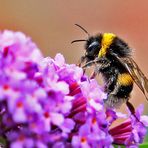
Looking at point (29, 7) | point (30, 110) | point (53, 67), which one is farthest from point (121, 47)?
point (29, 7)

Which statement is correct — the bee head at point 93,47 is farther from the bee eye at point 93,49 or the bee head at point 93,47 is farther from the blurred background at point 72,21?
the blurred background at point 72,21

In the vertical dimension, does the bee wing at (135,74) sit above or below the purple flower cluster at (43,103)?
above

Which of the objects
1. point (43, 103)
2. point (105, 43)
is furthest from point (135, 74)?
point (43, 103)

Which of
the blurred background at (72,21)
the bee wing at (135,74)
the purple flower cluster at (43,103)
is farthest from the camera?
the blurred background at (72,21)

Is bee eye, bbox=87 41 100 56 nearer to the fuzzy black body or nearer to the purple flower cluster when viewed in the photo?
the fuzzy black body

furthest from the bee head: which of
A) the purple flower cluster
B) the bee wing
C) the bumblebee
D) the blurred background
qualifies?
the blurred background

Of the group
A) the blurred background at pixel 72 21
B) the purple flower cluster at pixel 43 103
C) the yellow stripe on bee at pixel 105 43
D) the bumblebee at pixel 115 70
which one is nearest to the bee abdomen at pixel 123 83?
the bumblebee at pixel 115 70

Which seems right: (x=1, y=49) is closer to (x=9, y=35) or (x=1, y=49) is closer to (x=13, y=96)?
(x=9, y=35)
